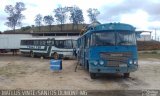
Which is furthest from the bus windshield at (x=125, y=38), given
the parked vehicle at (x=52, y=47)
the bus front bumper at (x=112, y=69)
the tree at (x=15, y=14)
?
the tree at (x=15, y=14)

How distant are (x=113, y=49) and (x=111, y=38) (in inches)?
24.8

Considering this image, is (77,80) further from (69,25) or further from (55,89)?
(69,25)

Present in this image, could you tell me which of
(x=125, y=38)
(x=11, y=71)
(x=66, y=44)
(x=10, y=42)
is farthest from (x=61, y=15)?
(x=125, y=38)

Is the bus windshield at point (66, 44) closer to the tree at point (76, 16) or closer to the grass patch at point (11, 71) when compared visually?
the grass patch at point (11, 71)

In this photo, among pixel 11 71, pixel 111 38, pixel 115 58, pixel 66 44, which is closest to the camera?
pixel 115 58

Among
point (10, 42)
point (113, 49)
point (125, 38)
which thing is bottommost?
point (10, 42)

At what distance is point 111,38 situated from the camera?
17.4 metres

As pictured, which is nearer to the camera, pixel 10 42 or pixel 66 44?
pixel 66 44

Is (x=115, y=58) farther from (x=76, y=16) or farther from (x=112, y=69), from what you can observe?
(x=76, y=16)

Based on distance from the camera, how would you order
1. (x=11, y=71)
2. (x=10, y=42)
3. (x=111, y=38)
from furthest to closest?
(x=10, y=42)
(x=11, y=71)
(x=111, y=38)

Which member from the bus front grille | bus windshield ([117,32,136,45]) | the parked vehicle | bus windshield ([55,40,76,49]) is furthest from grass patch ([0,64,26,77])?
bus windshield ([55,40,76,49])

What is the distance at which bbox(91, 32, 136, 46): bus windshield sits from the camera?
56.8 feet

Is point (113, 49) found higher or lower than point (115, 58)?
higher

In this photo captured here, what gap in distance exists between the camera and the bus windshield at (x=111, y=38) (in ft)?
56.8
